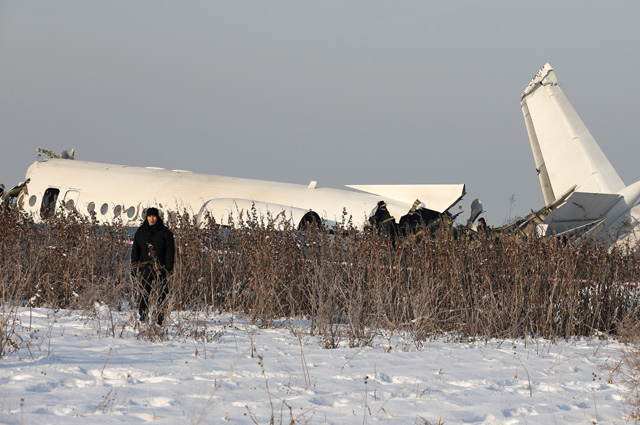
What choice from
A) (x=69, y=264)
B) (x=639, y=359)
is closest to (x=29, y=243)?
(x=69, y=264)

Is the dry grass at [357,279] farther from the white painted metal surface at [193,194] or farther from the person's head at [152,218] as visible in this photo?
the white painted metal surface at [193,194]

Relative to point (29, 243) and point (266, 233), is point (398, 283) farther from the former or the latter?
point (29, 243)

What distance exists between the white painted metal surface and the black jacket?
627 cm

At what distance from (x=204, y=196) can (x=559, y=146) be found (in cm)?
1042

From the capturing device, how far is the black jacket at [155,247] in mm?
9148

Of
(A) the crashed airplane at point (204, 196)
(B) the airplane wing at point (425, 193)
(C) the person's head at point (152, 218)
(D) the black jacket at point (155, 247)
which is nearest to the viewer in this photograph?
(D) the black jacket at point (155, 247)

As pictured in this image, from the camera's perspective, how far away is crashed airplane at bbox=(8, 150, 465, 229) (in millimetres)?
16047

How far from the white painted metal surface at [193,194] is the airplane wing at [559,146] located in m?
A: 5.82

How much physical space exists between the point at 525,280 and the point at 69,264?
7.07 meters

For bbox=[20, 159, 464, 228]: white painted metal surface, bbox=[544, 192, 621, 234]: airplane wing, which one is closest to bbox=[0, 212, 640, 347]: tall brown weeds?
bbox=[20, 159, 464, 228]: white painted metal surface

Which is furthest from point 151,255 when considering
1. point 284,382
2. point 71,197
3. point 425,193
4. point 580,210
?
point 580,210

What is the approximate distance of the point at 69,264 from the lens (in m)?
11.2

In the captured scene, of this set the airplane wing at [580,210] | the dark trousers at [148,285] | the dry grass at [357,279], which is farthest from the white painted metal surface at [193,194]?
the dark trousers at [148,285]

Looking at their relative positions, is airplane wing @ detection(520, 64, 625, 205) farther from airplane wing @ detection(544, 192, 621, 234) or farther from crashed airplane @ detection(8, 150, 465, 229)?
crashed airplane @ detection(8, 150, 465, 229)
